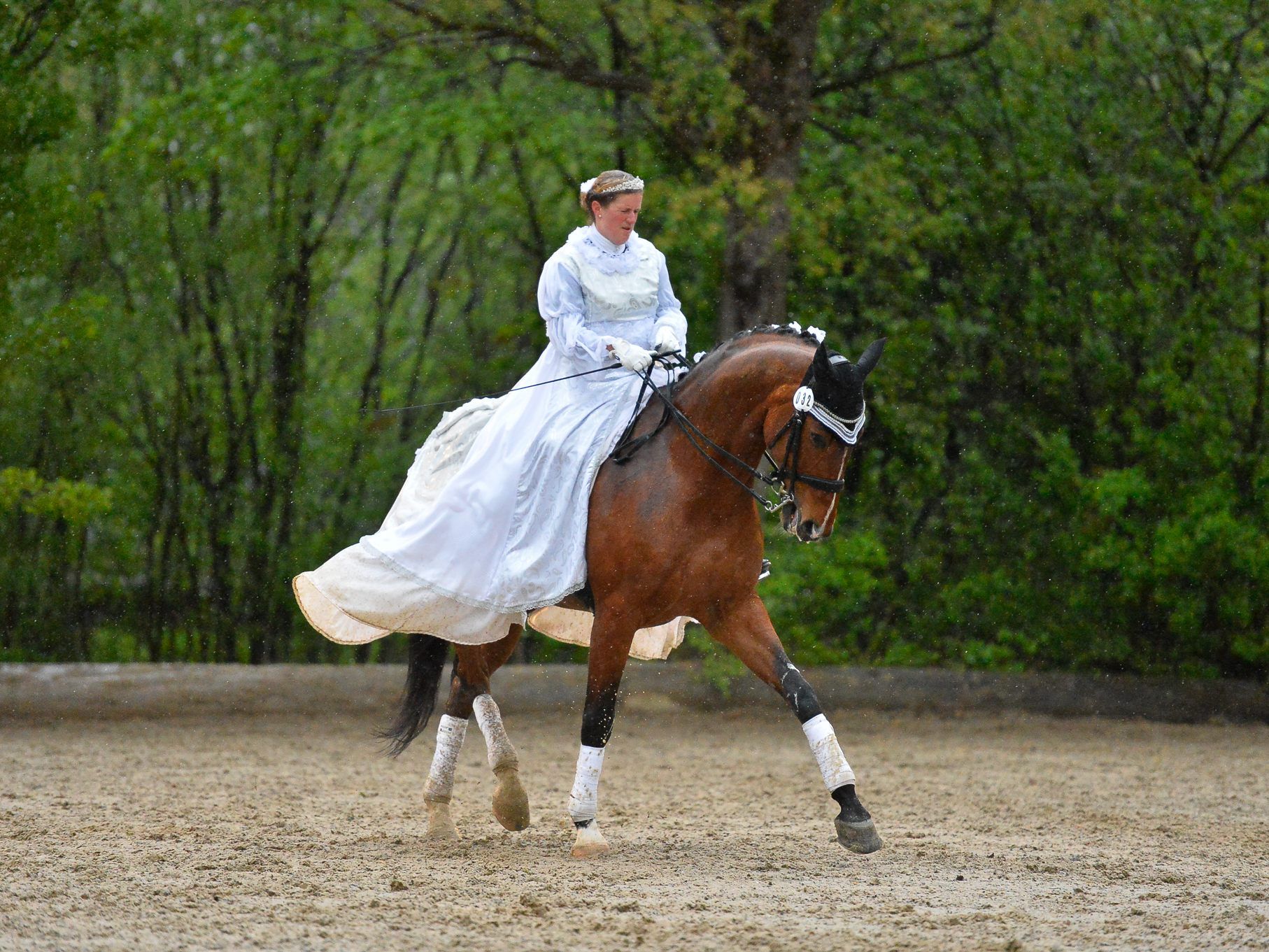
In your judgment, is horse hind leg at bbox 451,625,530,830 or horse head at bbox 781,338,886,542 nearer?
horse head at bbox 781,338,886,542

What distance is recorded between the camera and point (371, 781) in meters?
7.76

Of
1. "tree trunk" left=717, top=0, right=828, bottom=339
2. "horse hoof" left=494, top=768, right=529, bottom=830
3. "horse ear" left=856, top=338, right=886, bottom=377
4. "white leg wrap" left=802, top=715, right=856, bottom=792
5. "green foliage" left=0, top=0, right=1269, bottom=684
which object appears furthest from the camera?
"tree trunk" left=717, top=0, right=828, bottom=339

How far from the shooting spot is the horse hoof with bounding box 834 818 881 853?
5207 millimetres

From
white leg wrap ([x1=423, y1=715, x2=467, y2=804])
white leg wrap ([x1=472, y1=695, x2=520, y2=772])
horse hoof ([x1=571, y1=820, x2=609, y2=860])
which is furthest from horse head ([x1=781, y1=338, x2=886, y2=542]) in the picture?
white leg wrap ([x1=423, y1=715, x2=467, y2=804])

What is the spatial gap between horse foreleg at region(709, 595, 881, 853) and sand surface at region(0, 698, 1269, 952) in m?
0.13

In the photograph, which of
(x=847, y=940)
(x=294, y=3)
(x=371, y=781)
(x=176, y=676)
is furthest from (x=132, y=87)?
(x=847, y=940)

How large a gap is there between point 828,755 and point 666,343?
1634 mm

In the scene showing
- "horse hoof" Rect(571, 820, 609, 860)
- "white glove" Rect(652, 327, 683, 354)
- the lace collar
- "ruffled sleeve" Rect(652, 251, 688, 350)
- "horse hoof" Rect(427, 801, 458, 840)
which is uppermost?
the lace collar

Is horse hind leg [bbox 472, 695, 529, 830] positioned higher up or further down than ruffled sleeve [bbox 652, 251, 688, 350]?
further down

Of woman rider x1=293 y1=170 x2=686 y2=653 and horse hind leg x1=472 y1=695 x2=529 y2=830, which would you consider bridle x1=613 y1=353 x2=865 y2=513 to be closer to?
woman rider x1=293 y1=170 x2=686 y2=653

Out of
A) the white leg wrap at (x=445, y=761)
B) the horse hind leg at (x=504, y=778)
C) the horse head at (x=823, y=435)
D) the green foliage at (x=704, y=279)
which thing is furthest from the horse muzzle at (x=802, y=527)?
the green foliage at (x=704, y=279)

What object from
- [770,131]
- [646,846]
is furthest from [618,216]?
[770,131]

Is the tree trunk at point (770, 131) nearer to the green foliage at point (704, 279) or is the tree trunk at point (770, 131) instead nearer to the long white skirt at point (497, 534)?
the green foliage at point (704, 279)

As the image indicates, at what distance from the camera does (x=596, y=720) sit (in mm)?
5453
